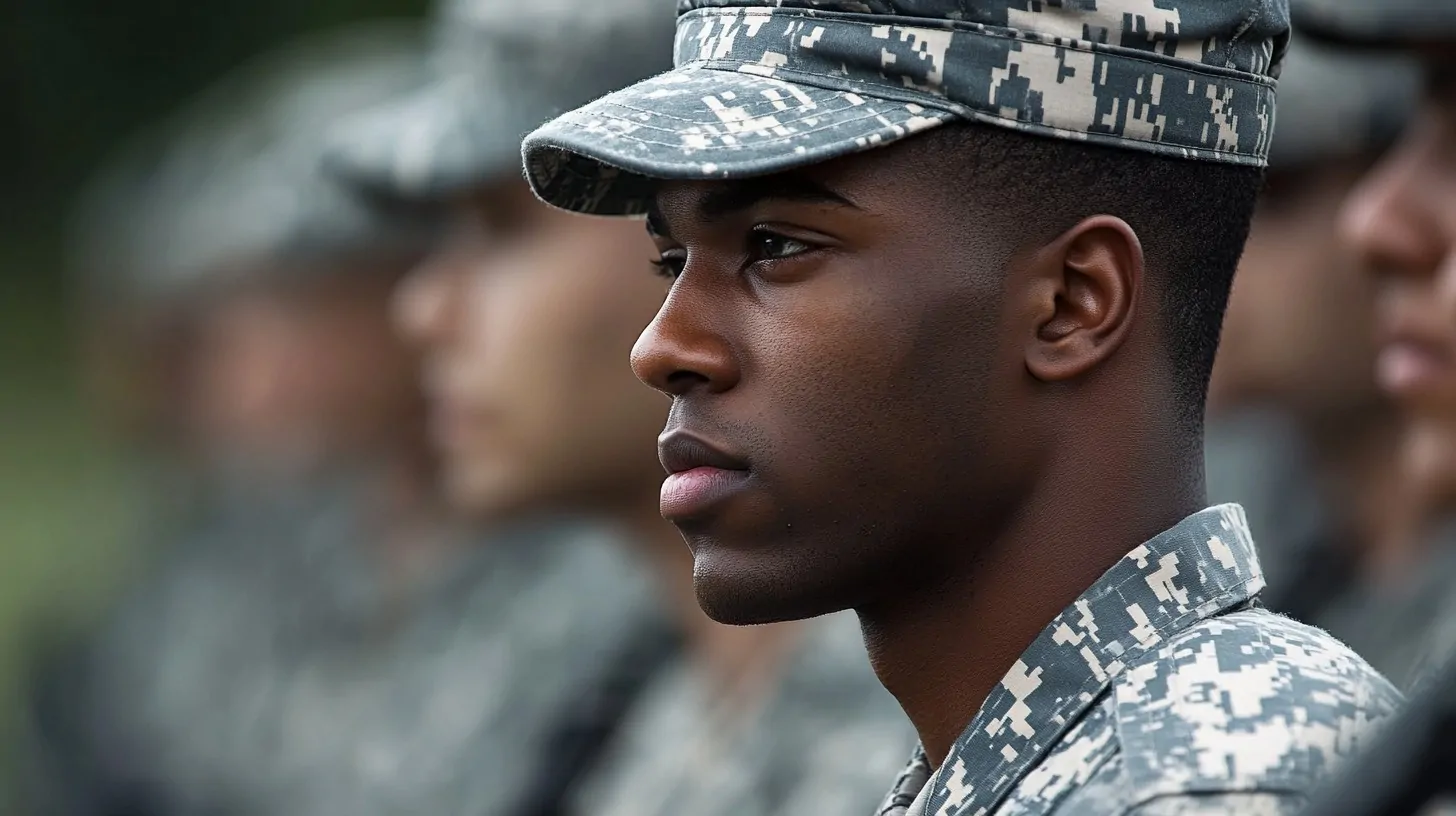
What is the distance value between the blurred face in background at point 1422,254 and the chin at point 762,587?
6.73ft

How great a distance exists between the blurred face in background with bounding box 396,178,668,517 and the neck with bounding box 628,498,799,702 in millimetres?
82

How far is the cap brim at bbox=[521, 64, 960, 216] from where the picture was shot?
2.12 m

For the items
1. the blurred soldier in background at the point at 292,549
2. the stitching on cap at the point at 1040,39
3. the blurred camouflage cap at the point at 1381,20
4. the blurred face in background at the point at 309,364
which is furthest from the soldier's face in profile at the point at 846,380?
the blurred face in background at the point at 309,364

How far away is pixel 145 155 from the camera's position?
10.1 meters

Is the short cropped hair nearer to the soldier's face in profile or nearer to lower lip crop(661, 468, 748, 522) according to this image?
the soldier's face in profile

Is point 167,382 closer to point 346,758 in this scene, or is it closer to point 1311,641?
point 346,758

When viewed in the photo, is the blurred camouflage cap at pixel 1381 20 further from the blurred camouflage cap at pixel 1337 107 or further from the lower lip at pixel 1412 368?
the blurred camouflage cap at pixel 1337 107

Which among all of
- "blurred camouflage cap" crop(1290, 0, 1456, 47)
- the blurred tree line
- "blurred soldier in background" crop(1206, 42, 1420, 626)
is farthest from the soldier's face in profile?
the blurred tree line

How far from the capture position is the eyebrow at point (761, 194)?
218 centimetres

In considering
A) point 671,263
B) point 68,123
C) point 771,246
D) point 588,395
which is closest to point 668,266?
point 671,263

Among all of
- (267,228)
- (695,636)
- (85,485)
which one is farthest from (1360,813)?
(85,485)

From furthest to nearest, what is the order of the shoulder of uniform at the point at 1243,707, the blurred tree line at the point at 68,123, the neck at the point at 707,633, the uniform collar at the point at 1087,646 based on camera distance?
the blurred tree line at the point at 68,123, the neck at the point at 707,633, the uniform collar at the point at 1087,646, the shoulder of uniform at the point at 1243,707

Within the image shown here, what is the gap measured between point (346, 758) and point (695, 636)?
3.70 m

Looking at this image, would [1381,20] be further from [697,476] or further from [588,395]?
[697,476]
